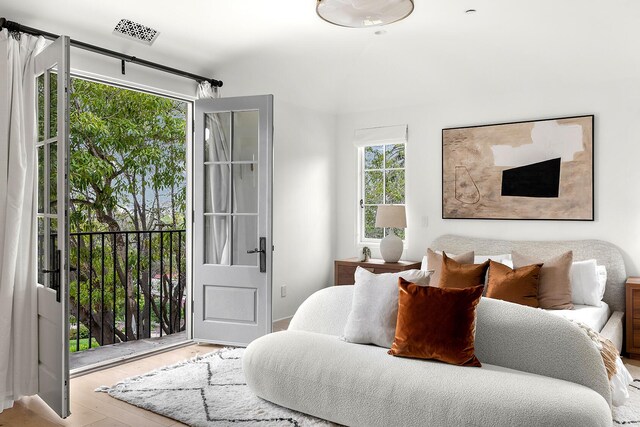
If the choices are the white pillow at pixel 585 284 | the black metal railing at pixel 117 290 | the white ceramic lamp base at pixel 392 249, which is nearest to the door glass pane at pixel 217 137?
the black metal railing at pixel 117 290

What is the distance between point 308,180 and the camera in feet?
19.0

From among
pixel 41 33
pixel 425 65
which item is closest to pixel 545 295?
pixel 425 65

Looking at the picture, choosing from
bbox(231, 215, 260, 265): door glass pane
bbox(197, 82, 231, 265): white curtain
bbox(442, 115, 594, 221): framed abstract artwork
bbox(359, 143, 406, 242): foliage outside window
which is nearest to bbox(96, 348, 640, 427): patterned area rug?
bbox(231, 215, 260, 265): door glass pane

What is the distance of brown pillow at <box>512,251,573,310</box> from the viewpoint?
395cm

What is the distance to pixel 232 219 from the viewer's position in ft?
14.5

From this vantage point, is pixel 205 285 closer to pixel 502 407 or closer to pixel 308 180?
pixel 308 180

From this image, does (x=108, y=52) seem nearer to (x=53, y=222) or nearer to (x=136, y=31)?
(x=136, y=31)

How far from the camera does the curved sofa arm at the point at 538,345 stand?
7.87 feet

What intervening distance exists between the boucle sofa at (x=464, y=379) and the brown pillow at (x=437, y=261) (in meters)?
1.61

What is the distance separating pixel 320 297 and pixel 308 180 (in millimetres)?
2642

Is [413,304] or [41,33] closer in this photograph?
[413,304]

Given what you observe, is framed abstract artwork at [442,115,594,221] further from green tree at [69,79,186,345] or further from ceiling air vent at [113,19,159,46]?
green tree at [69,79,186,345]

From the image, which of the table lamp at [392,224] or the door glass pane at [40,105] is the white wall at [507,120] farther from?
the door glass pane at [40,105]

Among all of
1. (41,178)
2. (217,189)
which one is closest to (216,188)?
(217,189)
